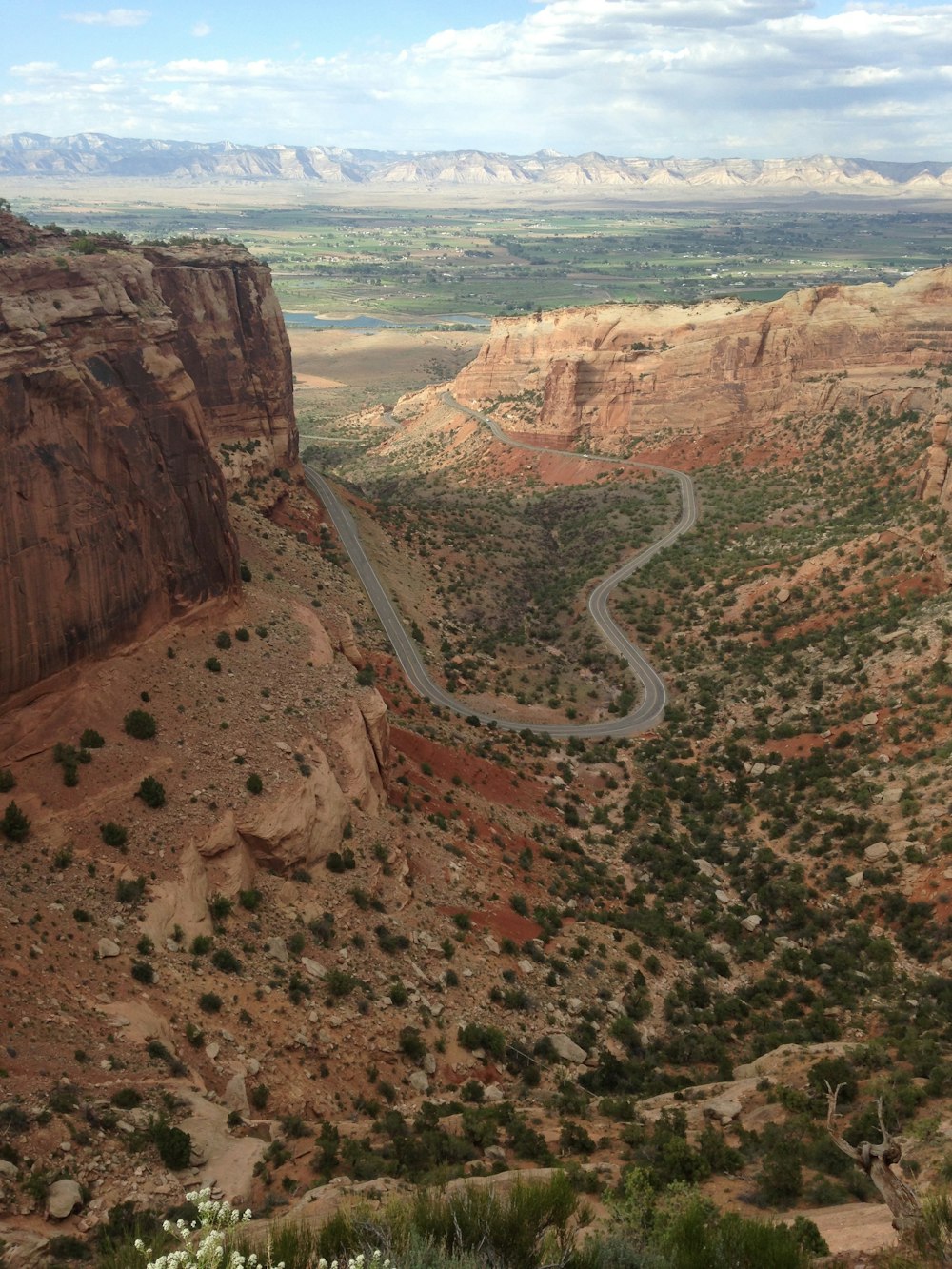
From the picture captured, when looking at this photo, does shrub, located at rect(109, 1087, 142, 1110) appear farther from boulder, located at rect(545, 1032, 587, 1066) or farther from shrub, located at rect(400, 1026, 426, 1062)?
boulder, located at rect(545, 1032, 587, 1066)

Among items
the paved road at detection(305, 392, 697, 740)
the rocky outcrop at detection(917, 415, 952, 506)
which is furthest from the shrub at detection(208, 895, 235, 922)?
the rocky outcrop at detection(917, 415, 952, 506)

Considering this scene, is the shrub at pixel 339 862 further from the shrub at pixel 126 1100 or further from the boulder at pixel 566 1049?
the shrub at pixel 126 1100

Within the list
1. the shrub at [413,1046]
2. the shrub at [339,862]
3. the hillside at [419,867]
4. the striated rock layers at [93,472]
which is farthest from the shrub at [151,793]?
the shrub at [413,1046]

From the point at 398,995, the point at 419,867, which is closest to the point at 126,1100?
the point at 398,995

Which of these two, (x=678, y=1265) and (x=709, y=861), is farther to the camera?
(x=709, y=861)

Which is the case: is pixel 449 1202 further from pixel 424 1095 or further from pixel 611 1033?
pixel 611 1033

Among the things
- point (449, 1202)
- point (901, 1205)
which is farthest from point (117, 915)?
point (901, 1205)

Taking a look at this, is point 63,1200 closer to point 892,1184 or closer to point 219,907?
point 219,907
